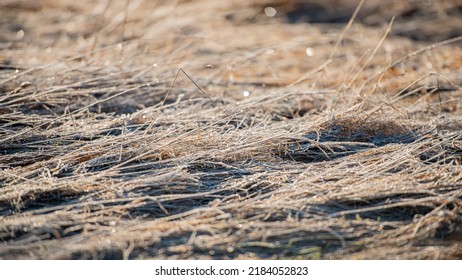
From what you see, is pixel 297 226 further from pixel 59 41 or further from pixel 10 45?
pixel 59 41

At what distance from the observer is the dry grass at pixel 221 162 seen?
169cm

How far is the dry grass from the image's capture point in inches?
66.6

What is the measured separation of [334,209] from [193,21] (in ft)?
8.84

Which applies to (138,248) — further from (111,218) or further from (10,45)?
(10,45)

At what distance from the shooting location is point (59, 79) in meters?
2.73

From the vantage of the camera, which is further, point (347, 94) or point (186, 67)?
point (186, 67)

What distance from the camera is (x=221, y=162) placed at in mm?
2062

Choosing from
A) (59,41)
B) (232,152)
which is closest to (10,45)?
(59,41)

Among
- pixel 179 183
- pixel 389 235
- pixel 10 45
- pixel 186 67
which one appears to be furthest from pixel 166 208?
pixel 10 45

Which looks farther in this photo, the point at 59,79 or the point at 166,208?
the point at 59,79

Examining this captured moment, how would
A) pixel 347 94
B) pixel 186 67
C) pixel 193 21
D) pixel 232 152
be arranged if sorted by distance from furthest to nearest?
pixel 193 21, pixel 186 67, pixel 347 94, pixel 232 152

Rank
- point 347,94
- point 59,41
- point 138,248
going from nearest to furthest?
point 138,248, point 347,94, point 59,41

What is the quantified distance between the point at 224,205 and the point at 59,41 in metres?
2.38

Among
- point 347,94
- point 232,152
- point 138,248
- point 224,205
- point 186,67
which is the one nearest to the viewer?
point 138,248
